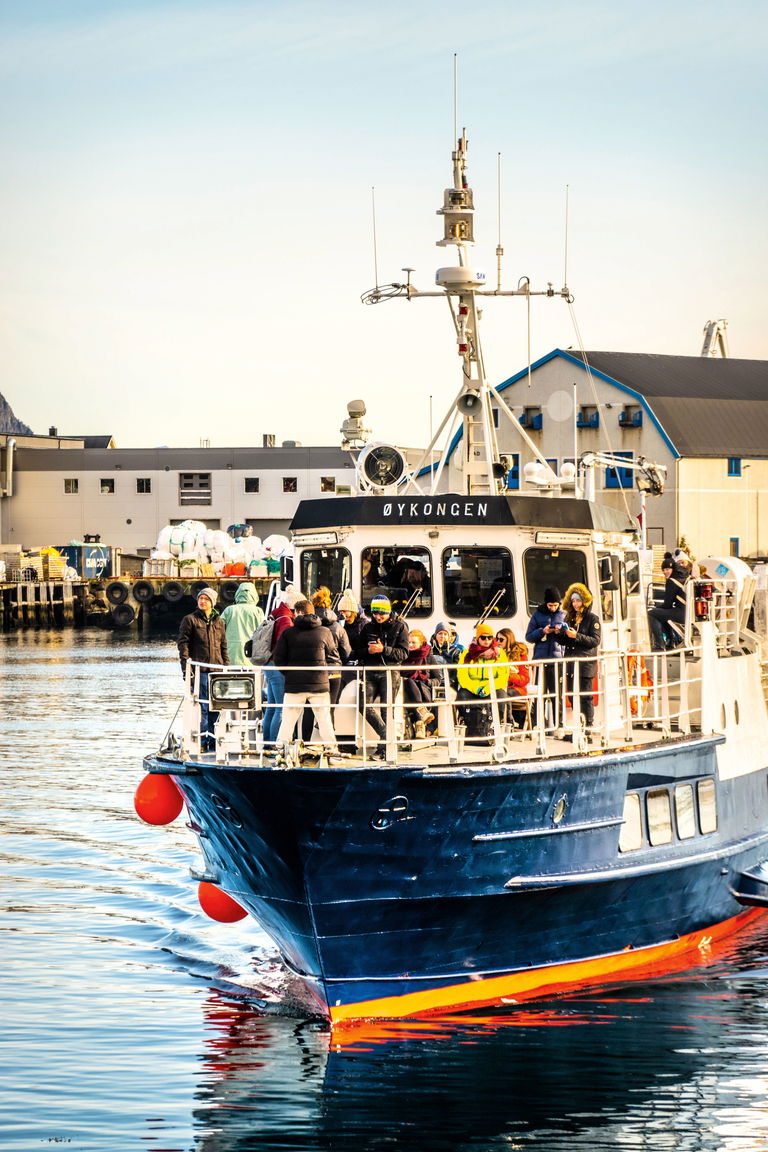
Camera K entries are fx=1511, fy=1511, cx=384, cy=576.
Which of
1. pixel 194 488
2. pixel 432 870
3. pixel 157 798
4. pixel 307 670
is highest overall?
pixel 194 488

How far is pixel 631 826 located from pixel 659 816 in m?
0.49

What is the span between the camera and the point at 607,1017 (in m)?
12.5

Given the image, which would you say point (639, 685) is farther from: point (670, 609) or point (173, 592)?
point (173, 592)

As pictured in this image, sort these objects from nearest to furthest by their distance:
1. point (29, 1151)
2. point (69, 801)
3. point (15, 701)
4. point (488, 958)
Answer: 1. point (29, 1151)
2. point (488, 958)
3. point (69, 801)
4. point (15, 701)

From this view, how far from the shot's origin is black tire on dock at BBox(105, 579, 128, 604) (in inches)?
2968

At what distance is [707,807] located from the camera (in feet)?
46.5

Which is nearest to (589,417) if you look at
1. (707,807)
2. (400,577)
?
(400,577)

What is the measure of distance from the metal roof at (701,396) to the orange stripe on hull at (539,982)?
43.1 meters

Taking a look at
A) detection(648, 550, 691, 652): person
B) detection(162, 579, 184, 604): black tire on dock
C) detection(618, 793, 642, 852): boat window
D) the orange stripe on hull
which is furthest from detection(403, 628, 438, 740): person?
detection(162, 579, 184, 604): black tire on dock

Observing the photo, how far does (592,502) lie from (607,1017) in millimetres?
5149

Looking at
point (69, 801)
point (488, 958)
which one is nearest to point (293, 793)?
point (488, 958)

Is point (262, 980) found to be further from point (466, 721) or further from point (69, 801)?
point (69, 801)

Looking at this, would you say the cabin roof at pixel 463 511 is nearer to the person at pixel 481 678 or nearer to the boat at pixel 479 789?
the boat at pixel 479 789

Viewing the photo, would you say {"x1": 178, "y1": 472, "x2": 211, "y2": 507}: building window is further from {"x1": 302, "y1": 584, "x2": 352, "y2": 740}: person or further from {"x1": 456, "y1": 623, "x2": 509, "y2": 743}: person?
{"x1": 456, "y1": 623, "x2": 509, "y2": 743}: person
